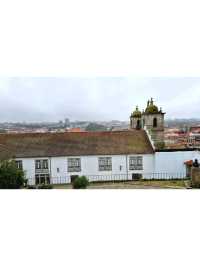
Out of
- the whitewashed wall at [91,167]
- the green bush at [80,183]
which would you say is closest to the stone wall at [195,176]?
the whitewashed wall at [91,167]

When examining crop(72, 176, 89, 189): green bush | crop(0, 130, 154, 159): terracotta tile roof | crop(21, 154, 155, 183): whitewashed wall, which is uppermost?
crop(0, 130, 154, 159): terracotta tile roof

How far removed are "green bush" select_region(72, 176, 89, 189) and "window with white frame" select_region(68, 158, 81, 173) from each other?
6 cm

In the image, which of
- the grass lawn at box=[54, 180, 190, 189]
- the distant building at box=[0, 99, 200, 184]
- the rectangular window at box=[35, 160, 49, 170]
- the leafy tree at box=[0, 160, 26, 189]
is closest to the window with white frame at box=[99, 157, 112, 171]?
the distant building at box=[0, 99, 200, 184]

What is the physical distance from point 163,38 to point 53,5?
674 millimetres

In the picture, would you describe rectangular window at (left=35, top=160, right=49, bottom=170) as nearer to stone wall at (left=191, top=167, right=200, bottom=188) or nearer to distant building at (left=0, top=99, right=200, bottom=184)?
distant building at (left=0, top=99, right=200, bottom=184)

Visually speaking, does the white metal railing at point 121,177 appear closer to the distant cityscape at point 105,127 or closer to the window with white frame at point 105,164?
the window with white frame at point 105,164

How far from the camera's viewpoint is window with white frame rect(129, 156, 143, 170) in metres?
2.74

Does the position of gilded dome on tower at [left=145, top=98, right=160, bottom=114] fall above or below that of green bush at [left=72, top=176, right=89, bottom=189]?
above

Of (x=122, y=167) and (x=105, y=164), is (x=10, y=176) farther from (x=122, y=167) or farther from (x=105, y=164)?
(x=122, y=167)

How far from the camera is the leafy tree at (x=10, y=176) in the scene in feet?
9.02

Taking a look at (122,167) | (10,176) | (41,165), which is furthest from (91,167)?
(10,176)

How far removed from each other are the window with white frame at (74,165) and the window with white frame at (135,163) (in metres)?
0.35
